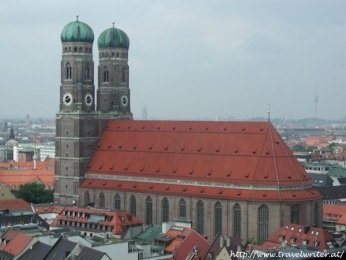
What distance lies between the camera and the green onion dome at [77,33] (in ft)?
342

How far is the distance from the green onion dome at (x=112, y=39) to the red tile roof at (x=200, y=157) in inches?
492

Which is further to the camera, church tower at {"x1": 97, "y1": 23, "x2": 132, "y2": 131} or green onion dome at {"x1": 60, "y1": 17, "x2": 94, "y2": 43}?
church tower at {"x1": 97, "y1": 23, "x2": 132, "y2": 131}

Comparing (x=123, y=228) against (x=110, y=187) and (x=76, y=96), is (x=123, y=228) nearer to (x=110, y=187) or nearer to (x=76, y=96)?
(x=110, y=187)

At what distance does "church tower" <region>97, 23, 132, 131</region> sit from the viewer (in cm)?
10881

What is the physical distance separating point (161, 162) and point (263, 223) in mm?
18106

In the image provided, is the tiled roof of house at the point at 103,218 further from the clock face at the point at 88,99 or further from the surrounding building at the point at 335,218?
the surrounding building at the point at 335,218

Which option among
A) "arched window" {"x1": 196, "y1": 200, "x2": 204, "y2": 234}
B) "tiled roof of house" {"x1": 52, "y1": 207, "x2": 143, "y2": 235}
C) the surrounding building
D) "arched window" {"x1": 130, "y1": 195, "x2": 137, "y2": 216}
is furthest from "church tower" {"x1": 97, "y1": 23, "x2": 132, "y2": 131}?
the surrounding building

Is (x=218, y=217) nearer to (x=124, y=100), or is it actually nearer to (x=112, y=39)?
(x=124, y=100)

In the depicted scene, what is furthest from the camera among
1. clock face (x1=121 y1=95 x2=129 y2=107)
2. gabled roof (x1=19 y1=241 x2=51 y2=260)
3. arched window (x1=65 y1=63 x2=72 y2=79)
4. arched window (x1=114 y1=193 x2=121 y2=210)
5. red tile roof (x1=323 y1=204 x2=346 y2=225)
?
clock face (x1=121 y1=95 x2=129 y2=107)

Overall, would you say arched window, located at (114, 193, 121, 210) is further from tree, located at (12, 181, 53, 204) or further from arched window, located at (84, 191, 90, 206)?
tree, located at (12, 181, 53, 204)

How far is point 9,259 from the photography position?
64500 mm

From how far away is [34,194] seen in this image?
115750 mm

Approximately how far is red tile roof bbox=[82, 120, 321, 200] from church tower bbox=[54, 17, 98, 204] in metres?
2.10

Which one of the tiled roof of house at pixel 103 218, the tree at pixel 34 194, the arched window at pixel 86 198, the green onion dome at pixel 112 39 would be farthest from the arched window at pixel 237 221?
the tree at pixel 34 194
